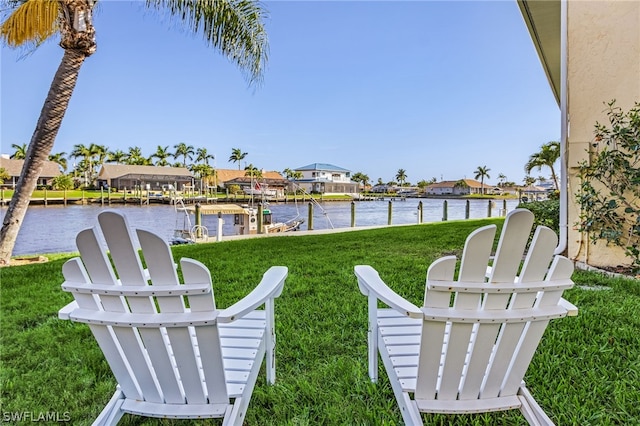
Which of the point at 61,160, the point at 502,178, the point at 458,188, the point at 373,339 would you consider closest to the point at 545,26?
the point at 373,339

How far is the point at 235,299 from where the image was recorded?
294 centimetres

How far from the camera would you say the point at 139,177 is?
37438 mm

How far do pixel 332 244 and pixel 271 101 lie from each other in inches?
755

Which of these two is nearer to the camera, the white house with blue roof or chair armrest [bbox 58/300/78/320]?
chair armrest [bbox 58/300/78/320]

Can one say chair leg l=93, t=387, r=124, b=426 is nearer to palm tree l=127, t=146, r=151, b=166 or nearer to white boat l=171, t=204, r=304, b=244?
white boat l=171, t=204, r=304, b=244

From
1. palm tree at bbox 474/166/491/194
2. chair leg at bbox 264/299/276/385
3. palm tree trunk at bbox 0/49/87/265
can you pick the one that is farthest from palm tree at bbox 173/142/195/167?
chair leg at bbox 264/299/276/385

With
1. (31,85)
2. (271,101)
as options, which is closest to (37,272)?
(31,85)

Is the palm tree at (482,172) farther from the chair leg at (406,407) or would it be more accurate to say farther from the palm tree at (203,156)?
the chair leg at (406,407)

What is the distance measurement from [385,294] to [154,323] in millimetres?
788

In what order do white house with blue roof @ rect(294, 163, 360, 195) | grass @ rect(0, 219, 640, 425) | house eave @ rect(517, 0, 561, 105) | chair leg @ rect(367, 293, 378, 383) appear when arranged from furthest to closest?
white house with blue roof @ rect(294, 163, 360, 195), house eave @ rect(517, 0, 561, 105), chair leg @ rect(367, 293, 378, 383), grass @ rect(0, 219, 640, 425)

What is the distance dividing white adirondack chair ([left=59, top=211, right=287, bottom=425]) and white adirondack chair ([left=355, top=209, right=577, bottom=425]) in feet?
1.91

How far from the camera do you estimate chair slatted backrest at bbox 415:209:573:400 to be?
1047 millimetres

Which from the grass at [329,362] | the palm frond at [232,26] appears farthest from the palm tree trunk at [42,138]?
the grass at [329,362]

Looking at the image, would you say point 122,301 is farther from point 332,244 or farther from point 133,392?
point 332,244
